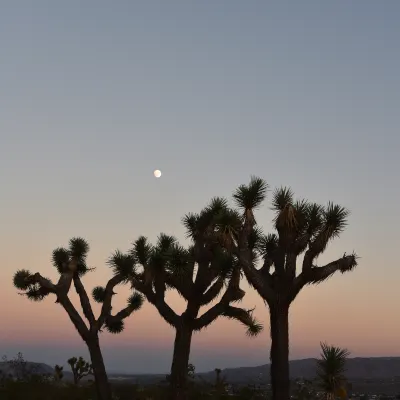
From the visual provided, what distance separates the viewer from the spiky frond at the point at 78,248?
25875mm

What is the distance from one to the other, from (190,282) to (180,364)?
299cm

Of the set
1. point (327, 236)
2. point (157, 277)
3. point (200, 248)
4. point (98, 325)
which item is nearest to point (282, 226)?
point (327, 236)

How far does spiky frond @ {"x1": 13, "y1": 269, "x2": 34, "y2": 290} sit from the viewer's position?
25.4m

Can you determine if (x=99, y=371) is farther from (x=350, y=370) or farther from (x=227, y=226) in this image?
(x=350, y=370)

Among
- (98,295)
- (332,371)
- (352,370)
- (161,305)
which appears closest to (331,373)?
(332,371)

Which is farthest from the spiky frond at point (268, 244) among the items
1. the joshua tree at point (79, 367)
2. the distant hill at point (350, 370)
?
the distant hill at point (350, 370)

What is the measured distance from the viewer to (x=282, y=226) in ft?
68.7

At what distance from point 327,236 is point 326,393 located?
15.9ft

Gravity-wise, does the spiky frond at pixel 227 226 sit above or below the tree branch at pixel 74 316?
above

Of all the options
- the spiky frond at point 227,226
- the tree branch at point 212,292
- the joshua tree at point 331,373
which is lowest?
the joshua tree at point 331,373

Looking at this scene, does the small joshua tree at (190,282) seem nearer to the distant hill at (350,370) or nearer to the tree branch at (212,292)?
the tree branch at (212,292)

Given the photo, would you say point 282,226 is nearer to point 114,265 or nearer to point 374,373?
point 114,265

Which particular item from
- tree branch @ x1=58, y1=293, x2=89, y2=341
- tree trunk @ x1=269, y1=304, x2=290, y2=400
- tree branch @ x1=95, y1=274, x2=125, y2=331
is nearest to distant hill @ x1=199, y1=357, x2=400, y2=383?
tree branch @ x1=95, y1=274, x2=125, y2=331

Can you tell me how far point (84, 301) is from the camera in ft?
84.9
